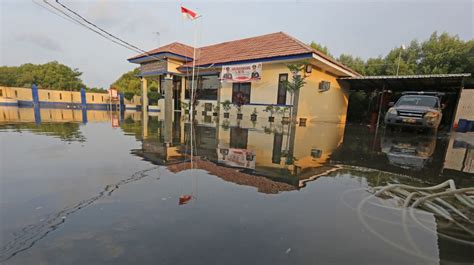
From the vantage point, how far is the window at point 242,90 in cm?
1370

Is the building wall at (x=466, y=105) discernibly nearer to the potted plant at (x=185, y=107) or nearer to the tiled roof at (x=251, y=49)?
the tiled roof at (x=251, y=49)

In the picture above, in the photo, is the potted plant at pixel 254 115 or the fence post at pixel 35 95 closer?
the potted plant at pixel 254 115

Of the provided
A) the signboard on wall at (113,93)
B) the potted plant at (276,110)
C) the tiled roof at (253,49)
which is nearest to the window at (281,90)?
the potted plant at (276,110)

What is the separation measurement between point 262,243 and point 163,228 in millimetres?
749

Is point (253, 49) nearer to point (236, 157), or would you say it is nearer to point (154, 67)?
point (154, 67)

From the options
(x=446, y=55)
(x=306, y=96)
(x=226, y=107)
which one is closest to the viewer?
(x=306, y=96)

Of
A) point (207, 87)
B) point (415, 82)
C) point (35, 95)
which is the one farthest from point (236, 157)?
point (35, 95)

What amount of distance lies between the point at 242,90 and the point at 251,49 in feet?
8.83

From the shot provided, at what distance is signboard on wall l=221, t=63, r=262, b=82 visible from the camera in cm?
1212

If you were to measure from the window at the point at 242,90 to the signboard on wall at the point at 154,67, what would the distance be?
18.2 ft

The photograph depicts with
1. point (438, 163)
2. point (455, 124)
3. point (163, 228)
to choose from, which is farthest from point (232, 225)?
point (455, 124)

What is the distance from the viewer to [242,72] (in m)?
12.7

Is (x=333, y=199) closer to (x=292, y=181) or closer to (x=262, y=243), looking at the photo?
(x=292, y=181)

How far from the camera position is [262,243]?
1511 millimetres
